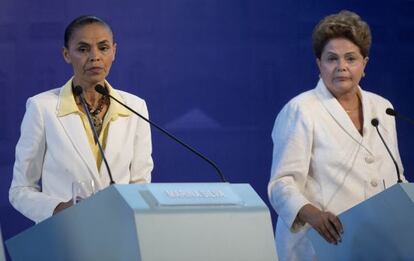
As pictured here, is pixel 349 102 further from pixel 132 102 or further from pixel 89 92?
pixel 89 92

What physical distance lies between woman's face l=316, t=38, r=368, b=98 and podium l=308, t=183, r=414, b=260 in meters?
0.75

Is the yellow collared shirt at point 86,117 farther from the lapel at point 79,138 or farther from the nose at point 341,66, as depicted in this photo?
the nose at point 341,66

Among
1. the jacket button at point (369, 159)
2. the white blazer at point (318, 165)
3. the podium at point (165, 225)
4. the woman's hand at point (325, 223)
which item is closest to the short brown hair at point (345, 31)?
the white blazer at point (318, 165)

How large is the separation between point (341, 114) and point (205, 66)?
109 centimetres

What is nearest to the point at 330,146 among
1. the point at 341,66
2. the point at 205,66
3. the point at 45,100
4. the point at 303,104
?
the point at 303,104

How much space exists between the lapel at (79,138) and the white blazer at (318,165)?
65 cm

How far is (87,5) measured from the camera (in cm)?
407

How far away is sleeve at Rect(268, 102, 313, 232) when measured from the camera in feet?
10.3

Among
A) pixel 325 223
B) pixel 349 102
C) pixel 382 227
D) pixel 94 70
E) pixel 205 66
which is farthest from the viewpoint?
pixel 205 66

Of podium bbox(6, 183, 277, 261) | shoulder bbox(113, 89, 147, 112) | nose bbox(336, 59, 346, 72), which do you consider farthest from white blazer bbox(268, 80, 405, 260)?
podium bbox(6, 183, 277, 261)

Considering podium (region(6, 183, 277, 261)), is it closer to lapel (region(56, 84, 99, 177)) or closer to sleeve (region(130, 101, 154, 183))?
lapel (region(56, 84, 99, 177))

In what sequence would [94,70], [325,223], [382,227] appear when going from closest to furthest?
[382,227], [325,223], [94,70]

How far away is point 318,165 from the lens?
3.21 m

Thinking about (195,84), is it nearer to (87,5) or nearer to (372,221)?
(87,5)
